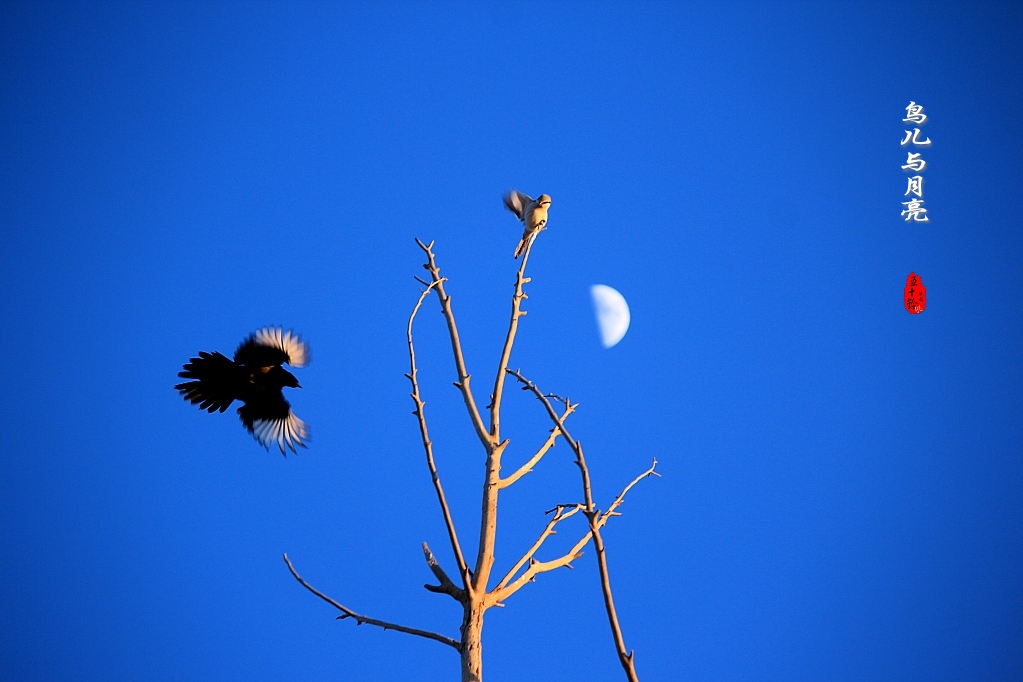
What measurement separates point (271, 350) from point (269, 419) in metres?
0.59

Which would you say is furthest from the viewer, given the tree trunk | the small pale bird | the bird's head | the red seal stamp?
the red seal stamp

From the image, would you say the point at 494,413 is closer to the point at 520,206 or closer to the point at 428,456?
the point at 428,456

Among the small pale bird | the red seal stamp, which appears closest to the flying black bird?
the small pale bird

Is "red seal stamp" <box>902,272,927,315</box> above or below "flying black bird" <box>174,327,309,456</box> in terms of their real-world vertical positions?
above

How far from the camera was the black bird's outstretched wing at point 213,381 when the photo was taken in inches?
284

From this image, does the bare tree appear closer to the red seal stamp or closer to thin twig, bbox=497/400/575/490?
thin twig, bbox=497/400/575/490

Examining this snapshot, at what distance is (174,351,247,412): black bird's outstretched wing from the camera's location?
7215 millimetres

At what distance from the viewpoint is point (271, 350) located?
24.4 ft

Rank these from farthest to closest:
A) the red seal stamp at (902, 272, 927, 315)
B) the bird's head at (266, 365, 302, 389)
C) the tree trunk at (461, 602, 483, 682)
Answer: the red seal stamp at (902, 272, 927, 315) < the bird's head at (266, 365, 302, 389) < the tree trunk at (461, 602, 483, 682)

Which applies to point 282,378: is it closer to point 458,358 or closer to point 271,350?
point 271,350

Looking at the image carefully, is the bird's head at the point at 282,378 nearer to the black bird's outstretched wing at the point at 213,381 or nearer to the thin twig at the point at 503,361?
the black bird's outstretched wing at the point at 213,381

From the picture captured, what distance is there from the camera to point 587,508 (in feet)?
6.32

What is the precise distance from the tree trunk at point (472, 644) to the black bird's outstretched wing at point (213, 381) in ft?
15.5

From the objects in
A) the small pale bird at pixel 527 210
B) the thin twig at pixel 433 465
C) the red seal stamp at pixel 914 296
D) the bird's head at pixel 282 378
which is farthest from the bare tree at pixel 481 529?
the red seal stamp at pixel 914 296
